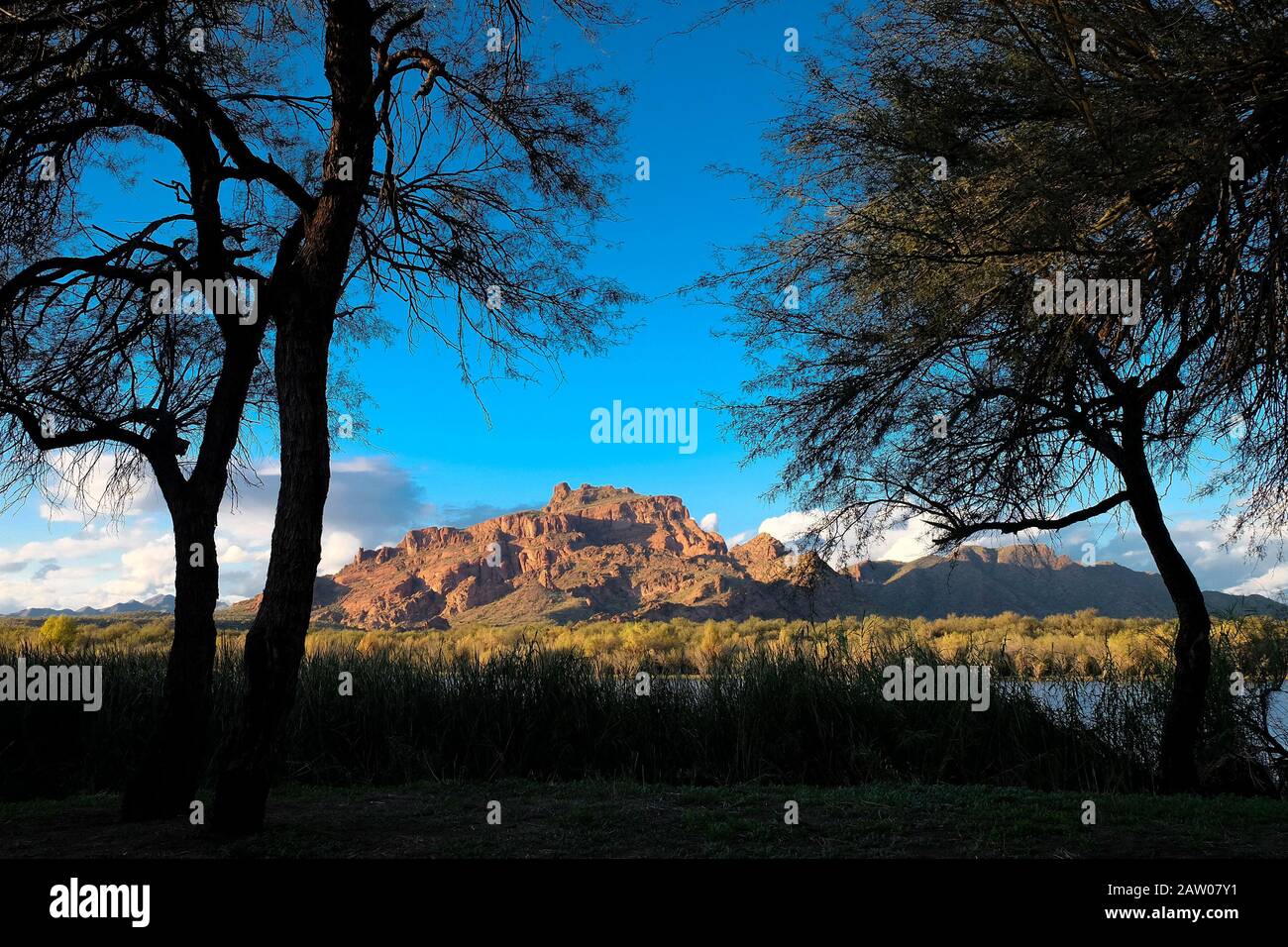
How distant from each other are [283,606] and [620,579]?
8198 cm

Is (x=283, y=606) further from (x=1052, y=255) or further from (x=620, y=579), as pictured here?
(x=620, y=579)

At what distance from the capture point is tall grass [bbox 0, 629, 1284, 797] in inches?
377

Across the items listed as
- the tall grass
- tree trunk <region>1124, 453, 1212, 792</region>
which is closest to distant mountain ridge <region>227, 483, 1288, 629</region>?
the tall grass

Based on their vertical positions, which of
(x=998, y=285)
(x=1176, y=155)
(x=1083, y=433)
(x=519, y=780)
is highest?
(x=1176, y=155)

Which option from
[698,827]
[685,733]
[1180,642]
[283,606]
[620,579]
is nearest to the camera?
[283,606]

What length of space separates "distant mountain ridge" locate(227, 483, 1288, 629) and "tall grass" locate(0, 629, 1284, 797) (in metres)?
29.2

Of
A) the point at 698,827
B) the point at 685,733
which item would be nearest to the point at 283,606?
the point at 698,827

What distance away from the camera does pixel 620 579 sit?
87250 mm

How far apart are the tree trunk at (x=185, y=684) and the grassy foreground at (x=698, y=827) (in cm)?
47

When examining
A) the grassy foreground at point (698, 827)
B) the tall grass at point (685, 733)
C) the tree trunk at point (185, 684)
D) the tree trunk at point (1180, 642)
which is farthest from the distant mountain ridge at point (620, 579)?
the tree trunk at point (185, 684)

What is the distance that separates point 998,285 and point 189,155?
6.67 metres
